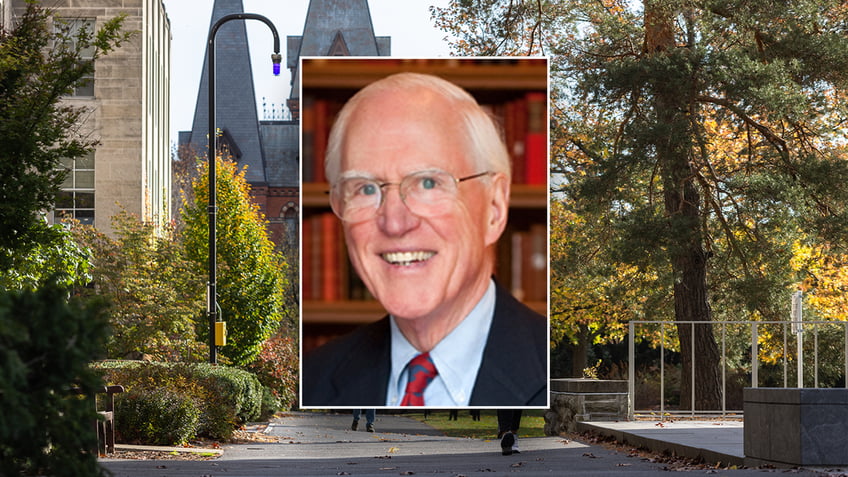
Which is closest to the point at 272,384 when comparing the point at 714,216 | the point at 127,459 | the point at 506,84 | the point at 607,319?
the point at 607,319

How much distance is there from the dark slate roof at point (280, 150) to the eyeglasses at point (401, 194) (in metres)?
79.2

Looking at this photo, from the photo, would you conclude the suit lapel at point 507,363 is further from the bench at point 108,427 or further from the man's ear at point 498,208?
the bench at point 108,427

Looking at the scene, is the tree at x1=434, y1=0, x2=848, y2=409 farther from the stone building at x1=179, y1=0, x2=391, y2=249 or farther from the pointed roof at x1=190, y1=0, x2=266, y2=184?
the pointed roof at x1=190, y1=0, x2=266, y2=184

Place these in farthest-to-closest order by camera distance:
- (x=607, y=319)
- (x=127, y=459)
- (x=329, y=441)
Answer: (x=607, y=319) < (x=329, y=441) < (x=127, y=459)

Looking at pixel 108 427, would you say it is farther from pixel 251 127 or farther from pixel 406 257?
pixel 251 127

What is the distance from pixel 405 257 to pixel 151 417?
706cm

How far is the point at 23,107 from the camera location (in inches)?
604

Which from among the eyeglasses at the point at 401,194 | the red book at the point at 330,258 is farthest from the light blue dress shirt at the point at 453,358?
the eyeglasses at the point at 401,194

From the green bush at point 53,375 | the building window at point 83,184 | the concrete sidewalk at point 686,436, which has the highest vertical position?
the building window at point 83,184

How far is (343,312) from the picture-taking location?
39.1 feet

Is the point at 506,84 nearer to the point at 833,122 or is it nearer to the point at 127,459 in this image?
the point at 127,459

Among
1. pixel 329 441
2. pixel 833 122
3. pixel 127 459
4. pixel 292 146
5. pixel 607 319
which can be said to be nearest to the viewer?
pixel 127 459

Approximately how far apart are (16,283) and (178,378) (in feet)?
9.70

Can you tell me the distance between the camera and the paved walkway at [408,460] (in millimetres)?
12922
